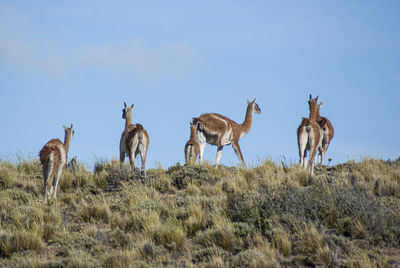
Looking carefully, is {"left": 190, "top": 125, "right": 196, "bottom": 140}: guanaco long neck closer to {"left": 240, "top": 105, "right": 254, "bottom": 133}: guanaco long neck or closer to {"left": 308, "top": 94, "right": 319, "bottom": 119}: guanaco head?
{"left": 240, "top": 105, "right": 254, "bottom": 133}: guanaco long neck

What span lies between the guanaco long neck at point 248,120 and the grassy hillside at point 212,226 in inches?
203

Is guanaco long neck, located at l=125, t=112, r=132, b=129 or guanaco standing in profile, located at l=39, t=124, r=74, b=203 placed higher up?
guanaco long neck, located at l=125, t=112, r=132, b=129

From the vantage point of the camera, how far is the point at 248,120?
19.8 meters

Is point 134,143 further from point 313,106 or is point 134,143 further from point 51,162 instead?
point 313,106

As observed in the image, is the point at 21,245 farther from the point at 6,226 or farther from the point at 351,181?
the point at 351,181

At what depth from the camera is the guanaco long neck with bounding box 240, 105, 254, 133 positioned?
1933 cm

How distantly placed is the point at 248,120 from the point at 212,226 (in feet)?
32.7

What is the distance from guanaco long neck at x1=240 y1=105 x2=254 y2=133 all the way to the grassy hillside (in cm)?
515

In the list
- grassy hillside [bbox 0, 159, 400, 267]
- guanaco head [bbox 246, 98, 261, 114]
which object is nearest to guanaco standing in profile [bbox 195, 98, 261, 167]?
guanaco head [bbox 246, 98, 261, 114]

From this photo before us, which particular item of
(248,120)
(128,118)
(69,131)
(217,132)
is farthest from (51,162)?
(248,120)

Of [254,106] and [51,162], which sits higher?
[254,106]

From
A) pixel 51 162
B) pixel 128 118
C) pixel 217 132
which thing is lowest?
pixel 51 162

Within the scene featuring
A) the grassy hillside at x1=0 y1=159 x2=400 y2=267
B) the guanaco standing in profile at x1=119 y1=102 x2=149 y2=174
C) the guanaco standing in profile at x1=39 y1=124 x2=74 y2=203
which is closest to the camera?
the grassy hillside at x1=0 y1=159 x2=400 y2=267

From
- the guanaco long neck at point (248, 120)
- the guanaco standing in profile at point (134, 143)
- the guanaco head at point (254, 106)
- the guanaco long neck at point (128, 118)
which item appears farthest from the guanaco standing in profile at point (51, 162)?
the guanaco head at point (254, 106)
